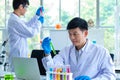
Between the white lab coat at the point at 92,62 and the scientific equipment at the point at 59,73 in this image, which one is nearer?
the scientific equipment at the point at 59,73

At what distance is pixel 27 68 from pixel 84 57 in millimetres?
435

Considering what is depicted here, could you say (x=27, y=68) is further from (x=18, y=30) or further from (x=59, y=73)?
(x=18, y=30)

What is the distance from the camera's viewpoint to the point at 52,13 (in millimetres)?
6613

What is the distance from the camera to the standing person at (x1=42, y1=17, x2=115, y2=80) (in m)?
1.97

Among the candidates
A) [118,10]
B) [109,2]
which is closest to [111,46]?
[109,2]

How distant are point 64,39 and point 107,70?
7.97 ft

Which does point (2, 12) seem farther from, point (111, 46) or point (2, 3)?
point (111, 46)

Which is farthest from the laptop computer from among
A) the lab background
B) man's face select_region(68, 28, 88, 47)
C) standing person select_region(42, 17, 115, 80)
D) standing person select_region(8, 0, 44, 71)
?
the lab background

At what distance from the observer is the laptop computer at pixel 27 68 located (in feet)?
6.45

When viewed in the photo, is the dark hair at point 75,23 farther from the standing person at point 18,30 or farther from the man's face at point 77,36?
the standing person at point 18,30

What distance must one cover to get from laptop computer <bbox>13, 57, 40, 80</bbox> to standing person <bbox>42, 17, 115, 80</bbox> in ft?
0.30

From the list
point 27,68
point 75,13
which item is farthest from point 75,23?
point 75,13

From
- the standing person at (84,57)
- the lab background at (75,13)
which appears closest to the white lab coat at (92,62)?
the standing person at (84,57)

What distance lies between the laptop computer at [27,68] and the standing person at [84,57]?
0.30 ft
